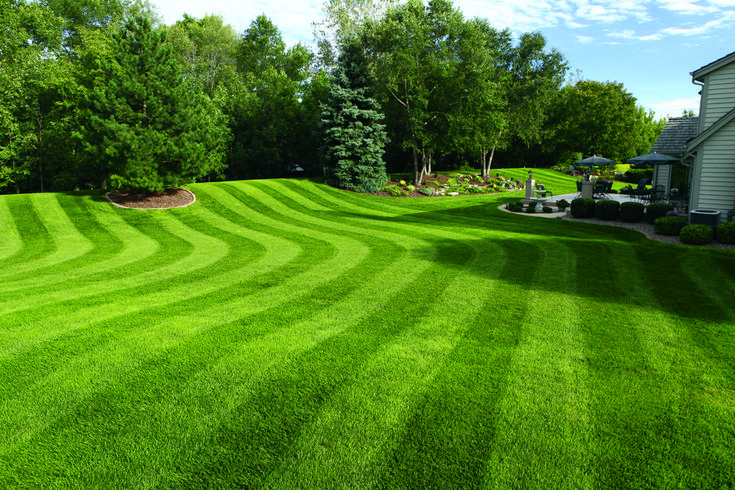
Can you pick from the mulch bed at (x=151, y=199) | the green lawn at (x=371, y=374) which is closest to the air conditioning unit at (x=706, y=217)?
the green lawn at (x=371, y=374)

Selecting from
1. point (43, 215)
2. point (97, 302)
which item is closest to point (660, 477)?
point (97, 302)

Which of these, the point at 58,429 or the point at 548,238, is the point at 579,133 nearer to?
the point at 548,238

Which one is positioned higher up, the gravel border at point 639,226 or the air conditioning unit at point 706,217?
the air conditioning unit at point 706,217

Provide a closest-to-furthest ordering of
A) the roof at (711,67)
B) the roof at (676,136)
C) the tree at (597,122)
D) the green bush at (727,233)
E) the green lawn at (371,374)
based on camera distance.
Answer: the green lawn at (371,374), the green bush at (727,233), the roof at (711,67), the roof at (676,136), the tree at (597,122)

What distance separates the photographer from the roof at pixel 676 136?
68.7 feet

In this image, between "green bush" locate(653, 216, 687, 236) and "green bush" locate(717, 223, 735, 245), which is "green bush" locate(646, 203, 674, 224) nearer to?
"green bush" locate(653, 216, 687, 236)

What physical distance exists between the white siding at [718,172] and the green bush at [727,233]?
232 centimetres

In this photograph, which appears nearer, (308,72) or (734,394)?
(734,394)

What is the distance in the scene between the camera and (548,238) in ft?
45.6

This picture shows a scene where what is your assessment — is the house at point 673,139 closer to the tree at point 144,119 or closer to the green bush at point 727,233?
the green bush at point 727,233

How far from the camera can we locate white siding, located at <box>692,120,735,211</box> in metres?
13.8

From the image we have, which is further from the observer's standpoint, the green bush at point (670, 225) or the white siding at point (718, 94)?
the white siding at point (718, 94)

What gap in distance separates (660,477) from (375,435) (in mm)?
2197

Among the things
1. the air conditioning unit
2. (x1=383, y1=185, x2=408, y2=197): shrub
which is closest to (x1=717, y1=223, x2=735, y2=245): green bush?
the air conditioning unit
